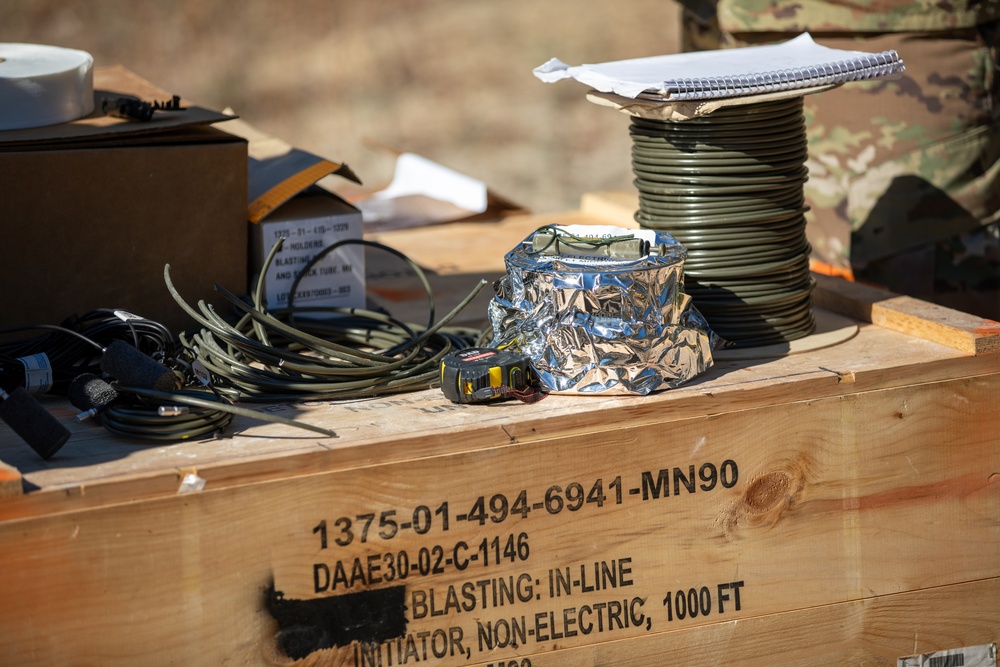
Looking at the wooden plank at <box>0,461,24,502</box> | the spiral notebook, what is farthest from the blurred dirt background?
the wooden plank at <box>0,461,24,502</box>

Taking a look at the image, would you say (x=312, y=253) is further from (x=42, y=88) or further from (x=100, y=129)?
(x=42, y=88)

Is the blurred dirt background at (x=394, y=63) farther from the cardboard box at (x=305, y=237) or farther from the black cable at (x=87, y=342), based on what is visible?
the black cable at (x=87, y=342)

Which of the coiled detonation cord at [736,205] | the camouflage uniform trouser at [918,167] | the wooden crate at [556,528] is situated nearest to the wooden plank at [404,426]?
the wooden crate at [556,528]

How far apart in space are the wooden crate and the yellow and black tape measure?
29 mm

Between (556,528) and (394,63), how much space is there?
862cm

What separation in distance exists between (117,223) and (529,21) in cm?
872

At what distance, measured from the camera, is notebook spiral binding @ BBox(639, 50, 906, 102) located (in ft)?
5.73

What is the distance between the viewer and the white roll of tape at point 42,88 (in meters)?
1.97

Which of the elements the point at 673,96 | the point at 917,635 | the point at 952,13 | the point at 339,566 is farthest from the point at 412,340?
the point at 952,13

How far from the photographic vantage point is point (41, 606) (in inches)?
56.0

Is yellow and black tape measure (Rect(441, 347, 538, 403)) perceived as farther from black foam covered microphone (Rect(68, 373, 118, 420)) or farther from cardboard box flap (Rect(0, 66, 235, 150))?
cardboard box flap (Rect(0, 66, 235, 150))

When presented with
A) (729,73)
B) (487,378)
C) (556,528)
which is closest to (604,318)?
(487,378)

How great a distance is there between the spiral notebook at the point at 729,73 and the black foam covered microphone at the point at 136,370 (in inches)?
31.1

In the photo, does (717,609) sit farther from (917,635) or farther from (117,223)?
(117,223)
